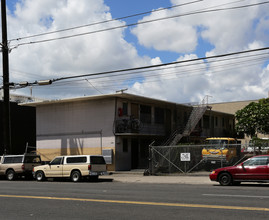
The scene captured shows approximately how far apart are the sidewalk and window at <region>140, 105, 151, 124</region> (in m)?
6.23

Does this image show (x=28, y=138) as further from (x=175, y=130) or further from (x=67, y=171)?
(x=67, y=171)

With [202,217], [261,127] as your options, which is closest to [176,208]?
[202,217]

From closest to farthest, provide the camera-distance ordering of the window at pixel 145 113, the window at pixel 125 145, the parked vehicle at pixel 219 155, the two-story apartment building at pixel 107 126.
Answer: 1. the parked vehicle at pixel 219 155
2. the two-story apartment building at pixel 107 126
3. the window at pixel 125 145
4. the window at pixel 145 113

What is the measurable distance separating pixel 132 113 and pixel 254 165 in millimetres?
Result: 15370

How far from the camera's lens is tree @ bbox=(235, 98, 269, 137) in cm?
3982

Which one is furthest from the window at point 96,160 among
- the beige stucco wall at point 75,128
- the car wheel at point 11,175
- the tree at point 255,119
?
the tree at point 255,119

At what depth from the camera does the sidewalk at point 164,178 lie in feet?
69.5

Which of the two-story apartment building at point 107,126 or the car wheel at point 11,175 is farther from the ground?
the two-story apartment building at point 107,126

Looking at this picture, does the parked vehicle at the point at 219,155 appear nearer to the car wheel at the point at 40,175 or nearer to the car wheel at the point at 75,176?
the car wheel at the point at 75,176

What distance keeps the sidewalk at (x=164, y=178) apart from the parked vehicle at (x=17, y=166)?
538 cm

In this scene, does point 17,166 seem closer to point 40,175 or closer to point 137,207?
point 40,175

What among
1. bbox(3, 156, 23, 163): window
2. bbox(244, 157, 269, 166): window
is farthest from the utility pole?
bbox(244, 157, 269, 166): window

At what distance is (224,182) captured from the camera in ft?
59.0

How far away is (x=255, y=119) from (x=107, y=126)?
60.1 feet
